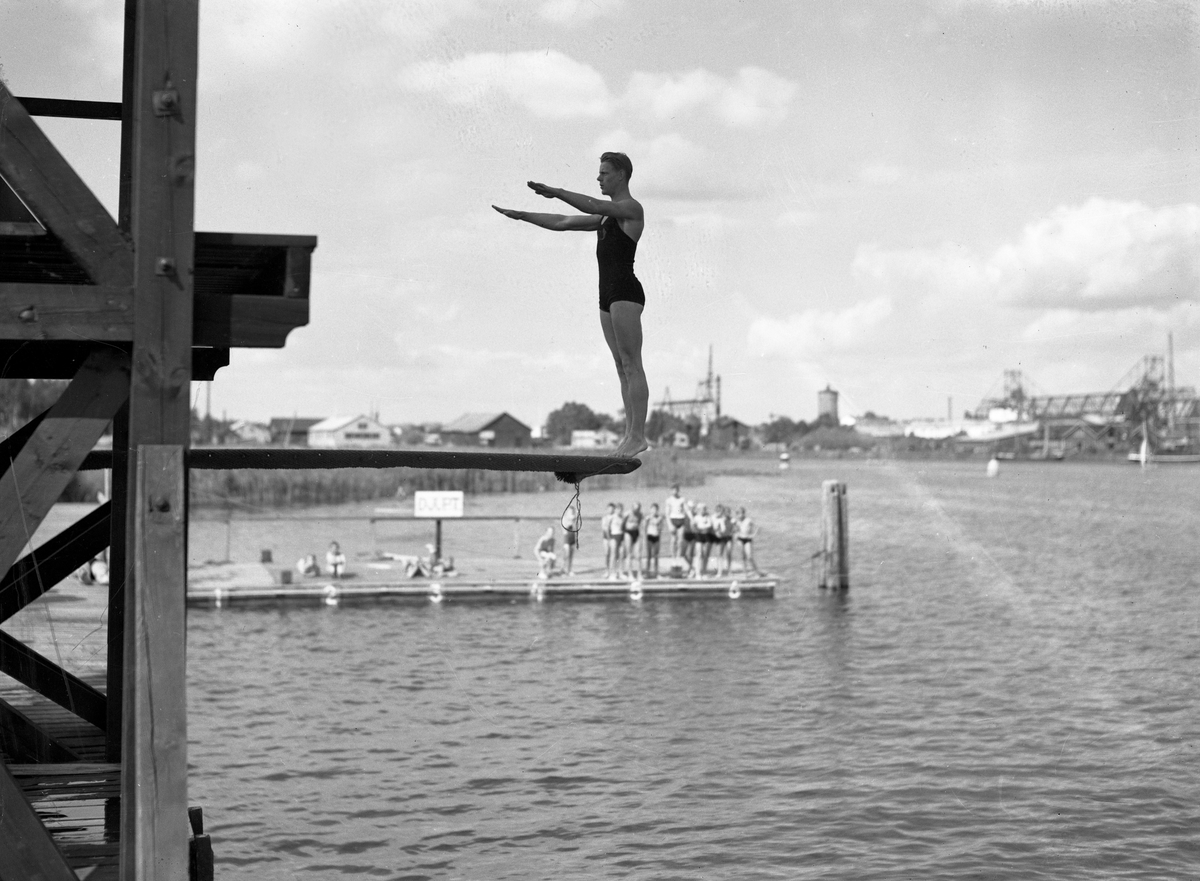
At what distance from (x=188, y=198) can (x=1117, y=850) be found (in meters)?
15.9

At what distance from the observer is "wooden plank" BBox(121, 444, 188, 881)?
4.92 m

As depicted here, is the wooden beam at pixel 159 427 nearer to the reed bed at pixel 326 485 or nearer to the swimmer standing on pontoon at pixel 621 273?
the swimmer standing on pontoon at pixel 621 273

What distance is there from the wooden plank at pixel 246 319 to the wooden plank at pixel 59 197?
1.11ft

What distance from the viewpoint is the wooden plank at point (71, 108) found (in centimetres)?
689

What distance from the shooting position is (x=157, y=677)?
16.3 ft

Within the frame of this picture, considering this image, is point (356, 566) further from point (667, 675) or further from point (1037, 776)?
point (1037, 776)

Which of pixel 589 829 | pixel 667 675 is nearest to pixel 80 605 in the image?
pixel 667 675

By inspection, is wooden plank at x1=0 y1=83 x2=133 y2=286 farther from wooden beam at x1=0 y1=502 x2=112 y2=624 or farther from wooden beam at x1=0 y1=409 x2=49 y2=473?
wooden beam at x1=0 y1=502 x2=112 y2=624

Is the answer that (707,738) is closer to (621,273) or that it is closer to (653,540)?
(653,540)

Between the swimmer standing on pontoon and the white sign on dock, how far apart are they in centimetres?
2523

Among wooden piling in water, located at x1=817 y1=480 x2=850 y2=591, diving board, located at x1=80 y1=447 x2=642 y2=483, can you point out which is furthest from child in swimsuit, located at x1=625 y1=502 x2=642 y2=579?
diving board, located at x1=80 y1=447 x2=642 y2=483

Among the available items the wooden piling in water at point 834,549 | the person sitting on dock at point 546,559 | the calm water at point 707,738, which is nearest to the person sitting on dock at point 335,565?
the calm water at point 707,738

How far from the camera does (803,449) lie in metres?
193

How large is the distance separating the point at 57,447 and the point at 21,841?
1.56 metres
